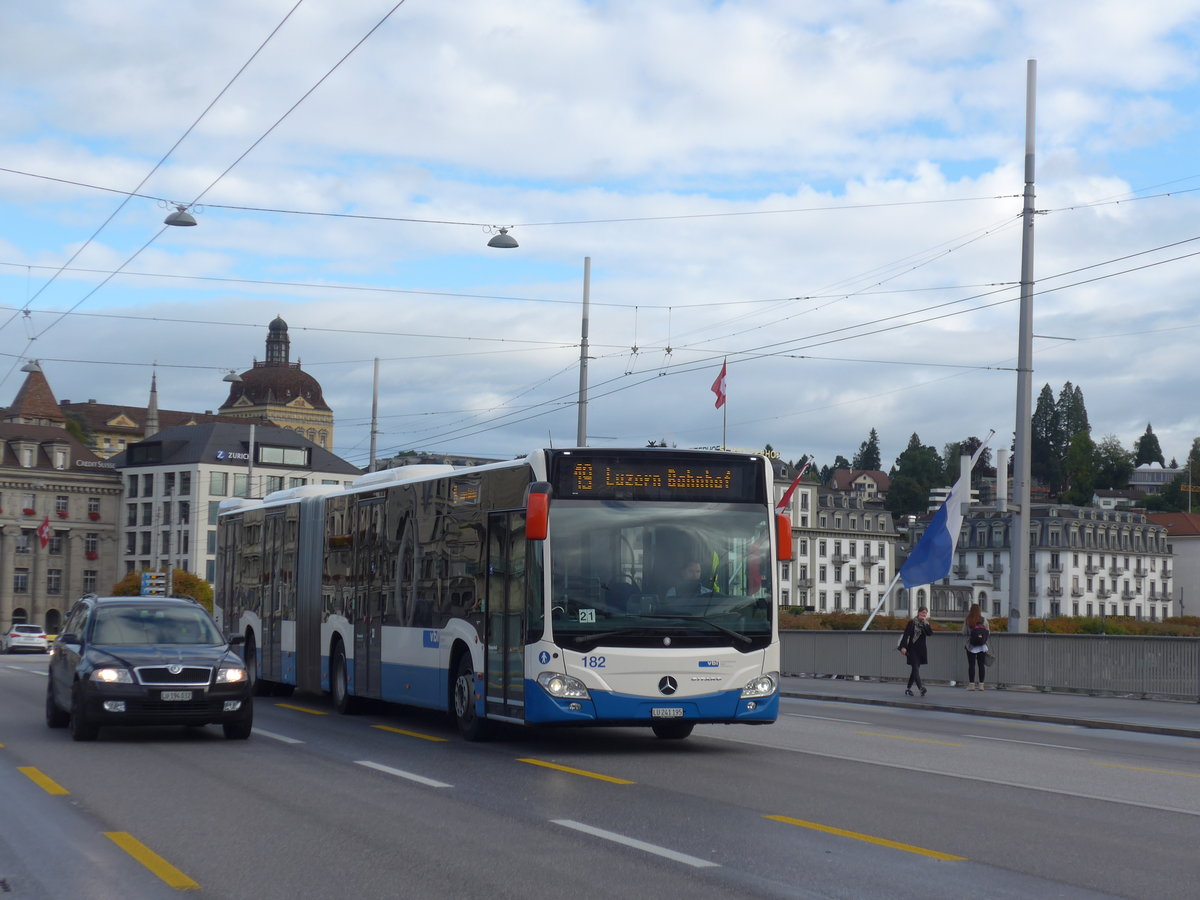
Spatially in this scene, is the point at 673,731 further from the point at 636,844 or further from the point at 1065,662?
the point at 1065,662

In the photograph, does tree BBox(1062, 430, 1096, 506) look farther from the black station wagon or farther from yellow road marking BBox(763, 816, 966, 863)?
yellow road marking BBox(763, 816, 966, 863)

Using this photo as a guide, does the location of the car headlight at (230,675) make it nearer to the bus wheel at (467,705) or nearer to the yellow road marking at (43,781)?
the bus wheel at (467,705)

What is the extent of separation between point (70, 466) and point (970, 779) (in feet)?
436

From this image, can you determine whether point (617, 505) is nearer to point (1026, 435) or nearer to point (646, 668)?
point (646, 668)

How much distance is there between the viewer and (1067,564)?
14650 centimetres

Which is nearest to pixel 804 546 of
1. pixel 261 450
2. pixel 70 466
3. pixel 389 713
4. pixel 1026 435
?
pixel 261 450

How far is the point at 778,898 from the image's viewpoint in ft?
27.1

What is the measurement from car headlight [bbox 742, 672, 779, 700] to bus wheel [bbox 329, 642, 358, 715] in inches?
300

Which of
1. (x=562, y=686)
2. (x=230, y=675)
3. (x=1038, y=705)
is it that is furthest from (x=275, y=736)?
(x=1038, y=705)

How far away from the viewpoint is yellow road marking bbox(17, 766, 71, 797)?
1275 centimetres

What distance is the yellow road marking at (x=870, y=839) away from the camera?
976 cm

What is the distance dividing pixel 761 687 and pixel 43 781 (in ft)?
22.4

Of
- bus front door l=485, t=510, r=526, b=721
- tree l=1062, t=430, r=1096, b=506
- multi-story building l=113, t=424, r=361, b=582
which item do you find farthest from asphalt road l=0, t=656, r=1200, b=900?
tree l=1062, t=430, r=1096, b=506

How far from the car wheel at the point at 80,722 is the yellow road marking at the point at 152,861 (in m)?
6.47
